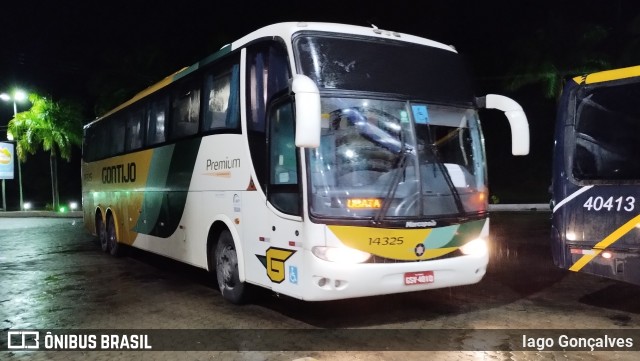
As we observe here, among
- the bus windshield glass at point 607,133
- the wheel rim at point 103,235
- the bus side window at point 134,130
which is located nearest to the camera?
the bus windshield glass at point 607,133

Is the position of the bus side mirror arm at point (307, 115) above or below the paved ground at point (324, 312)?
above

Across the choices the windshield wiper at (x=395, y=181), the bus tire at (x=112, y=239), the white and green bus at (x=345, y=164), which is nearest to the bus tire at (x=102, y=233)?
the bus tire at (x=112, y=239)

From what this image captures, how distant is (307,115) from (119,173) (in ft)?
27.6

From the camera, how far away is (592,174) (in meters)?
6.65

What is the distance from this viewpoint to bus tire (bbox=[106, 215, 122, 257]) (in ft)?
42.5

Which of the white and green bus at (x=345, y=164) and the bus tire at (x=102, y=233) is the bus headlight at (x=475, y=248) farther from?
the bus tire at (x=102, y=233)

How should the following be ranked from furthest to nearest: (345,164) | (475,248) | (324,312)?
(324,312)
(475,248)
(345,164)

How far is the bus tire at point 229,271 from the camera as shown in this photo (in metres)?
7.40

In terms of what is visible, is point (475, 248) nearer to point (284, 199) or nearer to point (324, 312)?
point (324, 312)

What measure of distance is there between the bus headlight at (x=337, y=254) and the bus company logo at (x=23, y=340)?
3.16 metres

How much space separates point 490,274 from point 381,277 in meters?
4.20

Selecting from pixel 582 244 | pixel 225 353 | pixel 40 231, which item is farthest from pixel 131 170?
pixel 40 231

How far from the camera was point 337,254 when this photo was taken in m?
5.80

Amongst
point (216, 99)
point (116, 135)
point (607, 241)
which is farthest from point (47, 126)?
point (607, 241)
